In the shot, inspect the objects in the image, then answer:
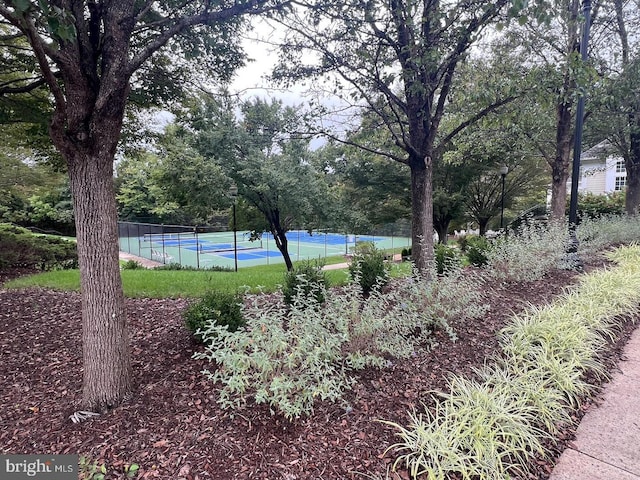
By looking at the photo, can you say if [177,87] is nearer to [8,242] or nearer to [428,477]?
[428,477]

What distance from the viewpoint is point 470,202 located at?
16.7 meters

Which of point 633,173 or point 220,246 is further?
point 220,246

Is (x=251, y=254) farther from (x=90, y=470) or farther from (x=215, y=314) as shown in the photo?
(x=90, y=470)

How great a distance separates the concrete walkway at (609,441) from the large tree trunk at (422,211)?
211 centimetres

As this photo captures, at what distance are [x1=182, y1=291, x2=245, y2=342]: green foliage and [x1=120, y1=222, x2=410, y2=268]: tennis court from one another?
8.24 m

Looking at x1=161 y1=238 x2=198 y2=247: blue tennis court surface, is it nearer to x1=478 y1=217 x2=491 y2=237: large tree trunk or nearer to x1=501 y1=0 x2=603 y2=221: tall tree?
x1=501 y1=0 x2=603 y2=221: tall tree

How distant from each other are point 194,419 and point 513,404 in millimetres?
1977

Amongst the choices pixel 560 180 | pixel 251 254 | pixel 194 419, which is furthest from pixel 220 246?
pixel 194 419

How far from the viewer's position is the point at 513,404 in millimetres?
2137

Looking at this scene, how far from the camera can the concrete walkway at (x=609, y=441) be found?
71.6 inches

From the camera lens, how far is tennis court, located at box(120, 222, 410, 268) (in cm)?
1702

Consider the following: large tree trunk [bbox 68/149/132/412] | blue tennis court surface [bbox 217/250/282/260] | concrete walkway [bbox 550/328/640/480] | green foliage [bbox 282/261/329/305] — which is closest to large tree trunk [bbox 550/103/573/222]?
concrete walkway [bbox 550/328/640/480]

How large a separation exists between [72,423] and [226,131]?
8714 millimetres

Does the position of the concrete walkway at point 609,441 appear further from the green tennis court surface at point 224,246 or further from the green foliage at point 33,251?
the green foliage at point 33,251
